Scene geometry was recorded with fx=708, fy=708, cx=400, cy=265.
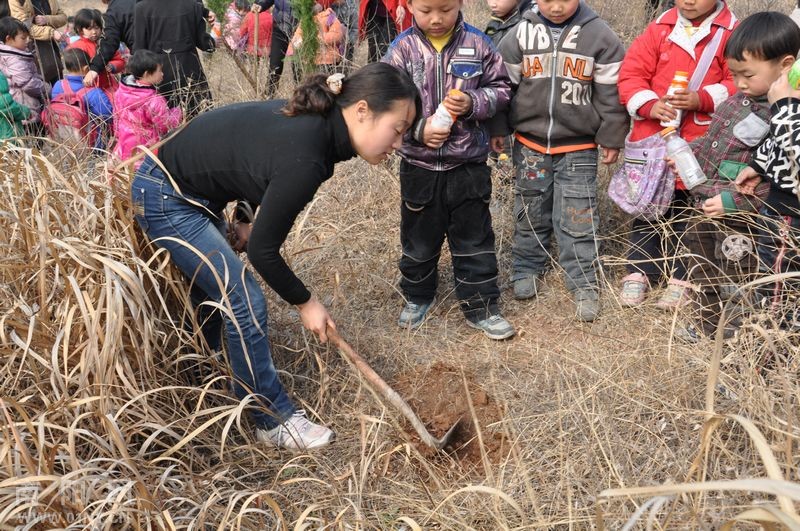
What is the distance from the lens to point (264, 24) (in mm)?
6340

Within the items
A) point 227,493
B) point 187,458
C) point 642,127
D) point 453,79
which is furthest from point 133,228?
point 642,127

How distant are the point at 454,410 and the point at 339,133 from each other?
1.13 meters

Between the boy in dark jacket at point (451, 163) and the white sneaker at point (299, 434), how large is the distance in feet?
2.63

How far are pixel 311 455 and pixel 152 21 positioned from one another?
421 centimetres

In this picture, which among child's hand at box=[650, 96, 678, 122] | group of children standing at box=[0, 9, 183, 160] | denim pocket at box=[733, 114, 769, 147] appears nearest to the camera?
denim pocket at box=[733, 114, 769, 147]

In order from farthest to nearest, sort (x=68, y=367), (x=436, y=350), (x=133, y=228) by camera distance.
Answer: (x=436, y=350) → (x=133, y=228) → (x=68, y=367)

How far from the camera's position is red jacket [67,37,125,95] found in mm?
5586

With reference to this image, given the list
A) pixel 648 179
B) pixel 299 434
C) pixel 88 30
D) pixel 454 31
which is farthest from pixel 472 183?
pixel 88 30

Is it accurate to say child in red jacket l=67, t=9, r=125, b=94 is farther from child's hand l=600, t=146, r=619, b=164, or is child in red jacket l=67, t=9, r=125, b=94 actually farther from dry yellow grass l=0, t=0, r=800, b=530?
child's hand l=600, t=146, r=619, b=164

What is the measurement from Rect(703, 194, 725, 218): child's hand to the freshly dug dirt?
3.67ft

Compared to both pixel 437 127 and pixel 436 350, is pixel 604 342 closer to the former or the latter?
pixel 436 350

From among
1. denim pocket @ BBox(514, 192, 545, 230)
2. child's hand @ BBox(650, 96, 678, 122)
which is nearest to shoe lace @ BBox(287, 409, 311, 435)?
denim pocket @ BBox(514, 192, 545, 230)

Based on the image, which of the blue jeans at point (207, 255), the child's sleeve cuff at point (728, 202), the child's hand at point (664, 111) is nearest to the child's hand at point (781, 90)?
the child's sleeve cuff at point (728, 202)

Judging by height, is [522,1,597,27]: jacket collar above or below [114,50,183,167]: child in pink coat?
above
